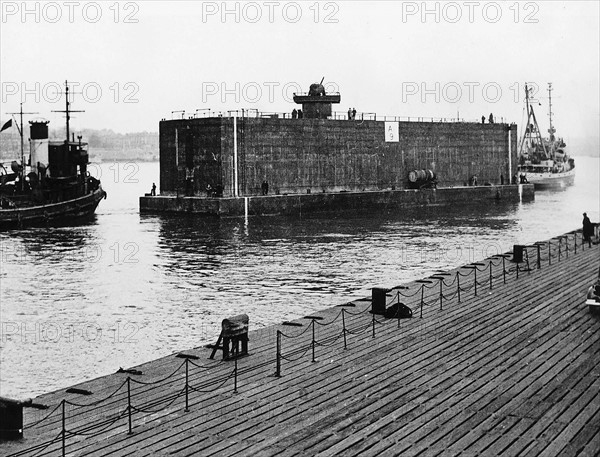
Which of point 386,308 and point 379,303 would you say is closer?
point 379,303

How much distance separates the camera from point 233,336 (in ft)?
54.7

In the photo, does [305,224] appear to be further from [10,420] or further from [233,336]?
[10,420]

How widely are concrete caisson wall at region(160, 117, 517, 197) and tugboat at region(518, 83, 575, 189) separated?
41382mm

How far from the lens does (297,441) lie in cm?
1168

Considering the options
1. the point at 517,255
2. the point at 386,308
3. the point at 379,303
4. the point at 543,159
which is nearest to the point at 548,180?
the point at 543,159

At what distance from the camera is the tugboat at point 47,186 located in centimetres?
5962

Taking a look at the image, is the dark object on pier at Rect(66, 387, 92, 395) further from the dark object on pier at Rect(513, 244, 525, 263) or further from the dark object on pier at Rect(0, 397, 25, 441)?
the dark object on pier at Rect(513, 244, 525, 263)

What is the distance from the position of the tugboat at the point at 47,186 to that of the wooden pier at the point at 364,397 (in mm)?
43758

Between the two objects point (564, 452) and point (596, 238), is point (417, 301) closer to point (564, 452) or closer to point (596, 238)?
point (564, 452)

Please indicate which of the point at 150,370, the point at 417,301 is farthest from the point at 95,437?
the point at 417,301

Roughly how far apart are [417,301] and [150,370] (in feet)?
30.4

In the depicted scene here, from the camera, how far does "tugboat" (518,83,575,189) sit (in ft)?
422

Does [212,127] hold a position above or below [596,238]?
above

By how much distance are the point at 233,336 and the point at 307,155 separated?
5575cm
